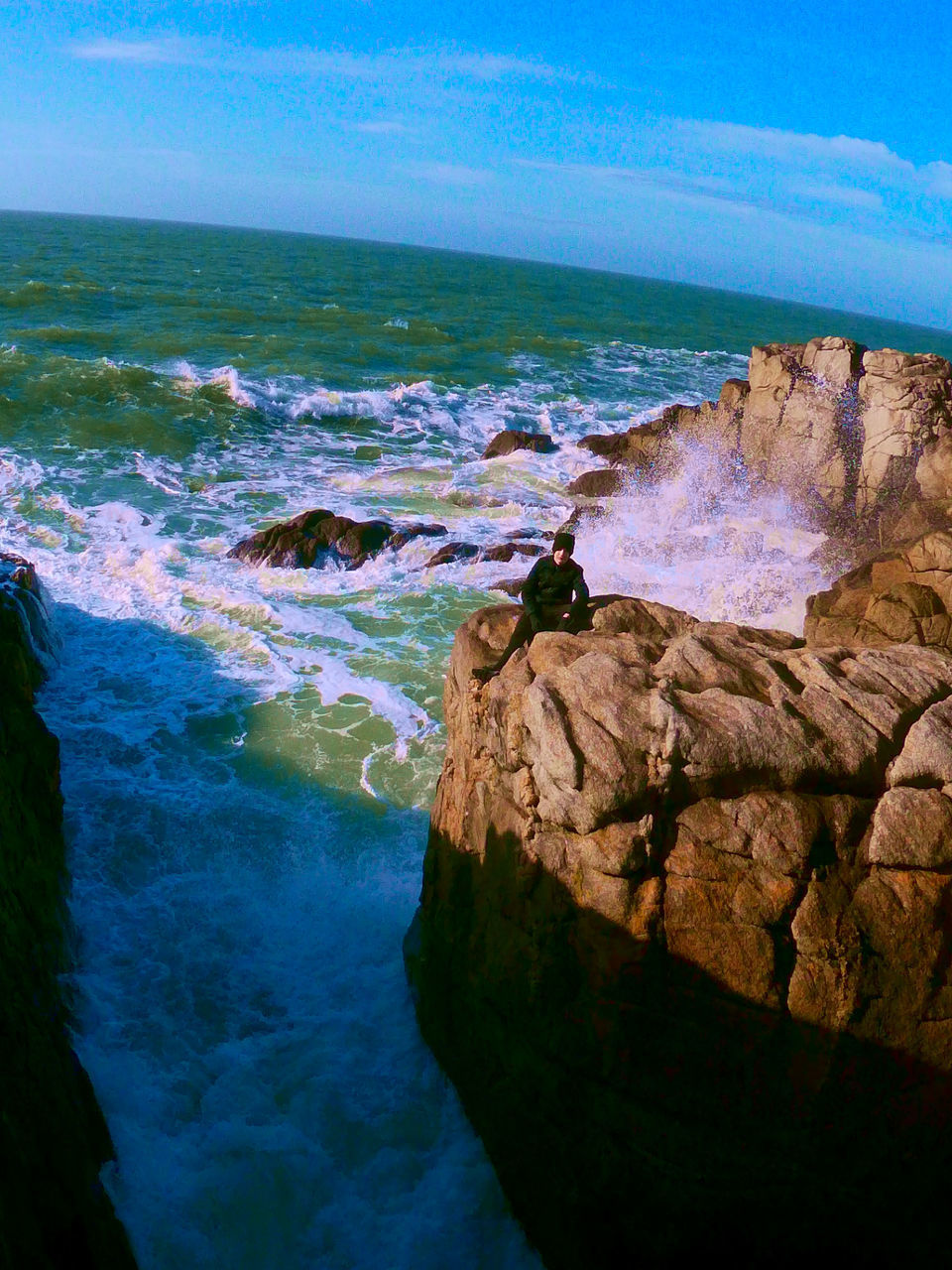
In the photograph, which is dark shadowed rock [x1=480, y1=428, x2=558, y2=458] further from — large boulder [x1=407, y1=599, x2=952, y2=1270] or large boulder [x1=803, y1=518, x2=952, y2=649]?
large boulder [x1=407, y1=599, x2=952, y2=1270]

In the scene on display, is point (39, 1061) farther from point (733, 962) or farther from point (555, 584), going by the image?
point (555, 584)

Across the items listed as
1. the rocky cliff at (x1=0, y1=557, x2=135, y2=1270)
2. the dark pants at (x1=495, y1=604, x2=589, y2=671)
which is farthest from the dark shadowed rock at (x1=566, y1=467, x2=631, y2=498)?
the rocky cliff at (x1=0, y1=557, x2=135, y2=1270)

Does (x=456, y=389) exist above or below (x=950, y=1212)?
above

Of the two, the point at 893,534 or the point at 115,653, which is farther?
the point at 893,534

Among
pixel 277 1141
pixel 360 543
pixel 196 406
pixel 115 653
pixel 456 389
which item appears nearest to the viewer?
pixel 277 1141

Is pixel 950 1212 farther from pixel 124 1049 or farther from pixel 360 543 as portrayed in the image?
pixel 360 543

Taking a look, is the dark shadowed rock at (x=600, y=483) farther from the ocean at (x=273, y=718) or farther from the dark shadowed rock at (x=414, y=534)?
the dark shadowed rock at (x=414, y=534)

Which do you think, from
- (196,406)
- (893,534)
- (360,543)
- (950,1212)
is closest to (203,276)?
(196,406)
